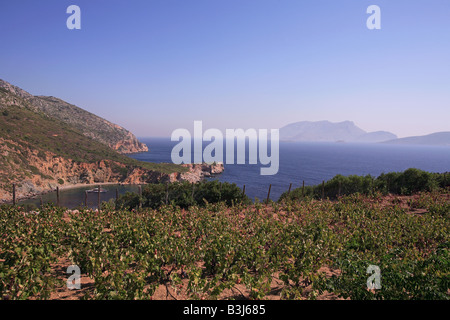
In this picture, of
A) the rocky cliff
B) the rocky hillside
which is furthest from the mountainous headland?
the rocky hillside

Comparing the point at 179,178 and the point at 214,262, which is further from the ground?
the point at 214,262

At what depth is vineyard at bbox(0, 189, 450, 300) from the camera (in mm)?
4555

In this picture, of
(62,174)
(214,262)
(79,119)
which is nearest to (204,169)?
(62,174)

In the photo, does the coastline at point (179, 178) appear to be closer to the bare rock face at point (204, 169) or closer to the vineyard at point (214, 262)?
the bare rock face at point (204, 169)

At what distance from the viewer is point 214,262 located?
6633mm

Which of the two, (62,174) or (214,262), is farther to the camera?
(62,174)

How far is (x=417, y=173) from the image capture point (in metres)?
19.7

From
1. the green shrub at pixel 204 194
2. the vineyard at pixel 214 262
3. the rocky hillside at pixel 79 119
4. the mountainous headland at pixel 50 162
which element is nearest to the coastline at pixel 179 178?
the mountainous headland at pixel 50 162

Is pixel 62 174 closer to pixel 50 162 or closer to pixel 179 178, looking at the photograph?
pixel 50 162

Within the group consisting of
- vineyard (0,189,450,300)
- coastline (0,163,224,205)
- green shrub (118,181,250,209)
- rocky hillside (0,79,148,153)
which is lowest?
coastline (0,163,224,205)

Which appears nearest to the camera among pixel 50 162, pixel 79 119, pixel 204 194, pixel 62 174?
pixel 204 194

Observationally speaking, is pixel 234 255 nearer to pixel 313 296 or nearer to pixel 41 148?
pixel 313 296

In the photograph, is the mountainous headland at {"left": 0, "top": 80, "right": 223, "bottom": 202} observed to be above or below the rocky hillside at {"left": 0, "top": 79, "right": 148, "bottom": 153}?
below

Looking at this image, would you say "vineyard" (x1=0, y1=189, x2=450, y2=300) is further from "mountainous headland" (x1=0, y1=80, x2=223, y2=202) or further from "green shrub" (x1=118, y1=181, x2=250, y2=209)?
"mountainous headland" (x1=0, y1=80, x2=223, y2=202)
